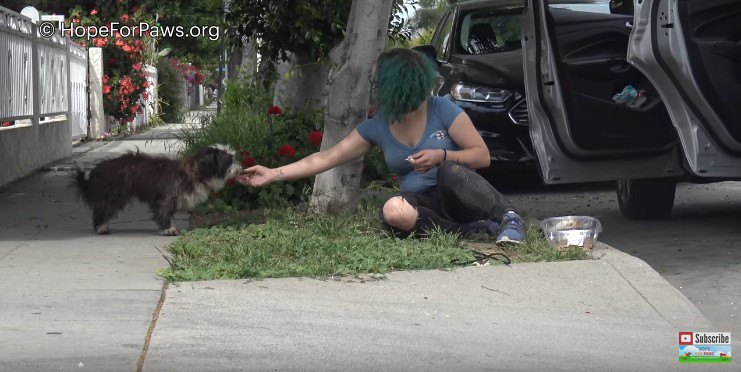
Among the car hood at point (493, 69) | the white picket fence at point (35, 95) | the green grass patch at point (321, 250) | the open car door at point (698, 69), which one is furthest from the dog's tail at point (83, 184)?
the open car door at point (698, 69)

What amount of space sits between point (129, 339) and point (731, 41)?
5018 millimetres

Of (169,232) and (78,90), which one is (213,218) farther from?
(78,90)

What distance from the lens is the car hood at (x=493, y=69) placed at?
11625mm

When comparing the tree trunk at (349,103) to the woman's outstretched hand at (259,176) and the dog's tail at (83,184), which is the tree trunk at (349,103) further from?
the dog's tail at (83,184)

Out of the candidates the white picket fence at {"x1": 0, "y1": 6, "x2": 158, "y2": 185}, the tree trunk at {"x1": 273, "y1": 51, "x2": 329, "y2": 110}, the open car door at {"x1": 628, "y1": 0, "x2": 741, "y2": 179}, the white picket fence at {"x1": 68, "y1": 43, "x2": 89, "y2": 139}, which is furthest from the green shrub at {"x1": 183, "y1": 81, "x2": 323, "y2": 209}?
the white picket fence at {"x1": 68, "y1": 43, "x2": 89, "y2": 139}

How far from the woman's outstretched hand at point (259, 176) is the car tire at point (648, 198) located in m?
3.92

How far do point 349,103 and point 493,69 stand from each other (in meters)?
2.91

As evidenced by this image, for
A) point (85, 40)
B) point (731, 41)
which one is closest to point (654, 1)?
point (731, 41)

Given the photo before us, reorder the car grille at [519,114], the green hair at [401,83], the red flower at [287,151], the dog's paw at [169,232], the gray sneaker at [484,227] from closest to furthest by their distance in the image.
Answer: the green hair at [401,83], the gray sneaker at [484,227], the dog's paw at [169,232], the red flower at [287,151], the car grille at [519,114]

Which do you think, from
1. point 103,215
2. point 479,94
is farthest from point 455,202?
point 479,94

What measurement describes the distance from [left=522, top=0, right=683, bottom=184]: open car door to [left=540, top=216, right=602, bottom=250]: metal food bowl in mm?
1553

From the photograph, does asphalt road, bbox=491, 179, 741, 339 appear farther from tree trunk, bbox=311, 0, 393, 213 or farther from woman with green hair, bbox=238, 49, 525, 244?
tree trunk, bbox=311, 0, 393, 213

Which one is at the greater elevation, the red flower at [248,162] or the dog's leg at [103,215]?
the red flower at [248,162]

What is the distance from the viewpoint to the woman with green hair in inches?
308
